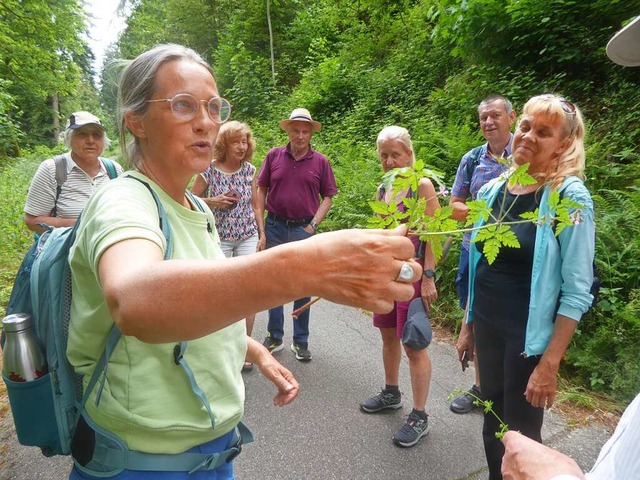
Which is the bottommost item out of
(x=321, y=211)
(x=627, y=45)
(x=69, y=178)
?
(x=321, y=211)

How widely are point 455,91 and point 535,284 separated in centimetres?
712

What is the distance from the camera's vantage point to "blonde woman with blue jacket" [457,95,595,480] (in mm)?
1787

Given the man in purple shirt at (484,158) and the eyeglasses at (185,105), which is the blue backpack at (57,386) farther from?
the man in purple shirt at (484,158)

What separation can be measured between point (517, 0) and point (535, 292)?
6248mm

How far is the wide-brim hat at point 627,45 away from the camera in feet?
4.08

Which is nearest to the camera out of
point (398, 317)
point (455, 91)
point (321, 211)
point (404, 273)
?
point (404, 273)

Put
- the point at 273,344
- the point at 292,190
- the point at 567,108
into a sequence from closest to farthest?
1. the point at 567,108
2. the point at 273,344
3. the point at 292,190

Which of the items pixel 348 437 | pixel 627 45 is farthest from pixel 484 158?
pixel 348 437

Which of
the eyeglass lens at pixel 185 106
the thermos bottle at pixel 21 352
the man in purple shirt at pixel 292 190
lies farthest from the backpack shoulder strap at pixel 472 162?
the thermos bottle at pixel 21 352

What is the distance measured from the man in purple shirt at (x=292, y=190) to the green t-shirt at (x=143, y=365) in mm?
2901

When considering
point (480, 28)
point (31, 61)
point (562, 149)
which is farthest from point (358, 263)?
point (31, 61)

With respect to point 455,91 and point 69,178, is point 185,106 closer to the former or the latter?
point 69,178

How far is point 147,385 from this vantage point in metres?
1.03

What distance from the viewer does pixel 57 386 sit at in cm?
114
